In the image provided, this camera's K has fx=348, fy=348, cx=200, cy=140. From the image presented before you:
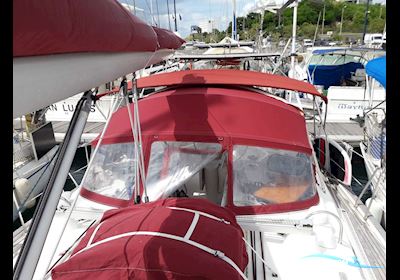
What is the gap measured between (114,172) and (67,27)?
8.59ft

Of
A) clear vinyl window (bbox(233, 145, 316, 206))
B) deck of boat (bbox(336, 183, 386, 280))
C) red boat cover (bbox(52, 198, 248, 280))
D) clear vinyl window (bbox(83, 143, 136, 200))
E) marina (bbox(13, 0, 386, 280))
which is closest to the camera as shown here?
marina (bbox(13, 0, 386, 280))

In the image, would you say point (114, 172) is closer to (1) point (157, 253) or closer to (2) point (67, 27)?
(1) point (157, 253)

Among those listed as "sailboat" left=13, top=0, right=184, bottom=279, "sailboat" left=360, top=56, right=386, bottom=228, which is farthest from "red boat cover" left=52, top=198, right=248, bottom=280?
"sailboat" left=360, top=56, right=386, bottom=228

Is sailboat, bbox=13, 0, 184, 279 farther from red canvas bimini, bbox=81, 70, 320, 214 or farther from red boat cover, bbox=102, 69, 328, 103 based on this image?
red boat cover, bbox=102, 69, 328, 103

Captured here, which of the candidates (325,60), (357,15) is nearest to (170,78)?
(325,60)

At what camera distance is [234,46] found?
13.4 metres

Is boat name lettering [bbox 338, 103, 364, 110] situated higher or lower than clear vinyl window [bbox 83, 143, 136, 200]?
lower

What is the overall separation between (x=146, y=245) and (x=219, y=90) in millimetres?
2542

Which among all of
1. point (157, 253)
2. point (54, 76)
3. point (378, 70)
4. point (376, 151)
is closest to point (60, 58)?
point (54, 76)

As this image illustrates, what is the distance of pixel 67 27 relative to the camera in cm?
92

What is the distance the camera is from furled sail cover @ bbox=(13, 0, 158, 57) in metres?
0.75

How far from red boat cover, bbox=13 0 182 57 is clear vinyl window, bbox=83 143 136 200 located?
2.00m

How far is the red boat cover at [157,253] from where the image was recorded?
1594 mm
